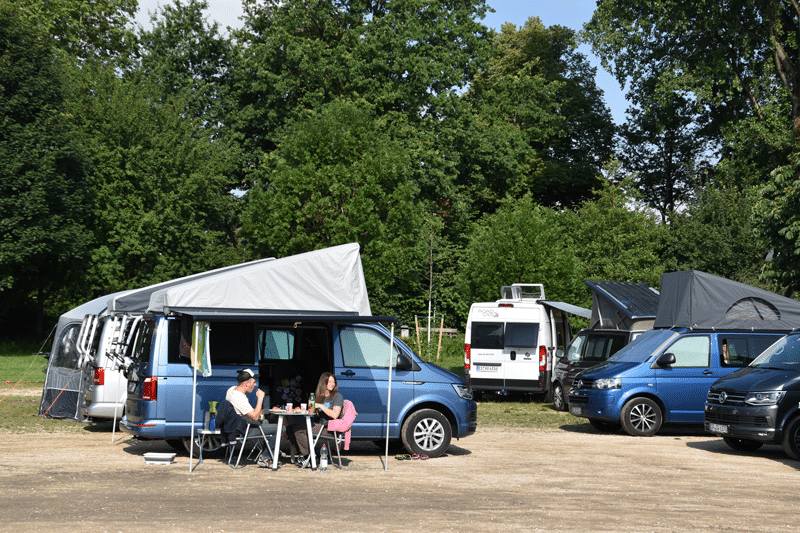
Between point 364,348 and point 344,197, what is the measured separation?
21.9 m

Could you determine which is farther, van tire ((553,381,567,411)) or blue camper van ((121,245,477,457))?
van tire ((553,381,567,411))

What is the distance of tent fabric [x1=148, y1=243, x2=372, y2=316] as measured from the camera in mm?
11648

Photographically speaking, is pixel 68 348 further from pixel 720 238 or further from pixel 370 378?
pixel 720 238

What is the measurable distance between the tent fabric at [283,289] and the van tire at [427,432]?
5.44 feet

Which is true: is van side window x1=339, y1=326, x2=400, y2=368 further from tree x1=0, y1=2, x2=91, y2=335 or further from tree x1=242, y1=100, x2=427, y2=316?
tree x1=0, y1=2, x2=91, y2=335

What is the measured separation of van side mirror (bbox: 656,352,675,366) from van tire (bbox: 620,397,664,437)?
0.69 meters

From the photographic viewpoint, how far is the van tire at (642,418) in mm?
15602

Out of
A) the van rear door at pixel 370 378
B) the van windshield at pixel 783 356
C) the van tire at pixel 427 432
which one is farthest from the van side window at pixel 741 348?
the van rear door at pixel 370 378

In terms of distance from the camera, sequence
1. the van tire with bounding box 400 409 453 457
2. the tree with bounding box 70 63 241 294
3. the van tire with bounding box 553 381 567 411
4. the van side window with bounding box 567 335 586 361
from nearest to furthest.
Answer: the van tire with bounding box 400 409 453 457, the van side window with bounding box 567 335 586 361, the van tire with bounding box 553 381 567 411, the tree with bounding box 70 63 241 294

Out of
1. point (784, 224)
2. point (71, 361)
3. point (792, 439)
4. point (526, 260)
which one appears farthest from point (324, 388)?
point (526, 260)

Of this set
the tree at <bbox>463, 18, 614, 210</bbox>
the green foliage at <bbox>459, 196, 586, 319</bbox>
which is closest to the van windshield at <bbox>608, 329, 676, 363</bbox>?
the green foliage at <bbox>459, 196, 586, 319</bbox>

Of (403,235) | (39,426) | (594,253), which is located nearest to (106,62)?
(403,235)

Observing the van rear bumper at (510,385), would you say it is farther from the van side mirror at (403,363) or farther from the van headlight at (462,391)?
the van side mirror at (403,363)

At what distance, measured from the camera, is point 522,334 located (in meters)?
21.4
